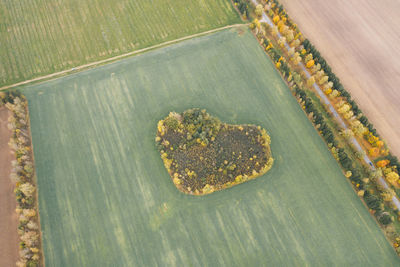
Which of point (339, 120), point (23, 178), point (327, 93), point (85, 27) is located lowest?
point (339, 120)

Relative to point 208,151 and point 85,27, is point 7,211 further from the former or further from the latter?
point 85,27

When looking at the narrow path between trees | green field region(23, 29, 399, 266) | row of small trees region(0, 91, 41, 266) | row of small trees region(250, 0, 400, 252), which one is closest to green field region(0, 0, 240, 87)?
green field region(23, 29, 399, 266)

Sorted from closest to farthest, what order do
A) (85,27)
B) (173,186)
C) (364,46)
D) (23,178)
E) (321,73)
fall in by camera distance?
(23,178), (173,186), (321,73), (364,46), (85,27)

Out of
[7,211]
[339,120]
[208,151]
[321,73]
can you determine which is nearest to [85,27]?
[7,211]

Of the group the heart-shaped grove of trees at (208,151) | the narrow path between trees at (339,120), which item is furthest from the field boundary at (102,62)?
the heart-shaped grove of trees at (208,151)

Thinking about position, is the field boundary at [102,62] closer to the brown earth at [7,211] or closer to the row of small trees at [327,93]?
the row of small trees at [327,93]

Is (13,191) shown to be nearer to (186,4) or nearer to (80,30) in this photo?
(80,30)
